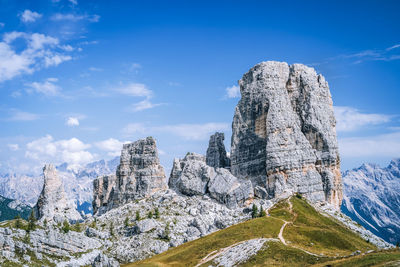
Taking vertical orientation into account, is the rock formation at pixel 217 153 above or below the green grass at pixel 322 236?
above

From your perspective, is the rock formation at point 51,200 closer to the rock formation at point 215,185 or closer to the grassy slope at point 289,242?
the rock formation at point 215,185

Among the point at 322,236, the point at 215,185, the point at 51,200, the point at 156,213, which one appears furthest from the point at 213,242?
the point at 51,200

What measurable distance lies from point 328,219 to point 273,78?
5665 cm

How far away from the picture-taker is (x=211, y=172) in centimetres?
14675

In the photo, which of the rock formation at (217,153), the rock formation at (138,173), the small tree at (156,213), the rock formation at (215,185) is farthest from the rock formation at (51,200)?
the rock formation at (217,153)

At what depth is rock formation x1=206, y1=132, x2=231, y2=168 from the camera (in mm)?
164000

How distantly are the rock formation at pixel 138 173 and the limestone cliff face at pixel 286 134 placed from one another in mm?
33947

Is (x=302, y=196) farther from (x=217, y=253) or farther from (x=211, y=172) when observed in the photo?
(x=217, y=253)

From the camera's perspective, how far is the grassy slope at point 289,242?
7706 centimetres

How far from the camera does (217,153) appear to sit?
6467 inches

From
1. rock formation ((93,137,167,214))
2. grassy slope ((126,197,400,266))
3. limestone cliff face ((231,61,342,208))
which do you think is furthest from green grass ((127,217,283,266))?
rock formation ((93,137,167,214))

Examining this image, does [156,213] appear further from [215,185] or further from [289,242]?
[289,242]

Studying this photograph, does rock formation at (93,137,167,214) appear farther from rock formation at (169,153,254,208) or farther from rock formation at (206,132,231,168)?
rock formation at (206,132,231,168)

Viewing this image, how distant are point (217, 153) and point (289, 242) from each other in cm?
7561
